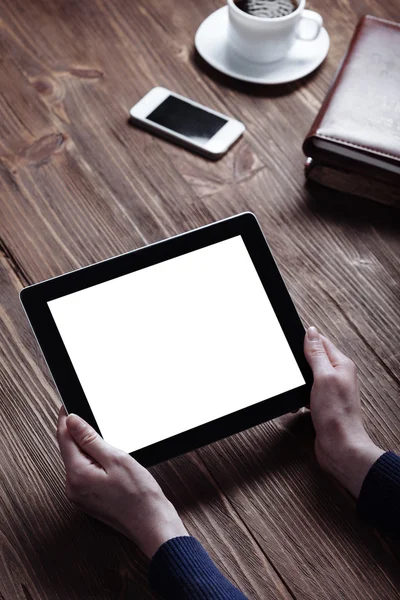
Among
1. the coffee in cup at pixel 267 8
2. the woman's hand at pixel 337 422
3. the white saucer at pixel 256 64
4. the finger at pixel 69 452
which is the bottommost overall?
the woman's hand at pixel 337 422

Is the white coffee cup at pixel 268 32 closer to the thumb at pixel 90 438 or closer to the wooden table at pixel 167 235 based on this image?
the wooden table at pixel 167 235

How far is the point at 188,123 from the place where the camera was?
1.13 m

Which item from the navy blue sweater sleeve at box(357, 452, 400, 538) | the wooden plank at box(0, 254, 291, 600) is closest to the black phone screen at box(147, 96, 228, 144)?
the wooden plank at box(0, 254, 291, 600)

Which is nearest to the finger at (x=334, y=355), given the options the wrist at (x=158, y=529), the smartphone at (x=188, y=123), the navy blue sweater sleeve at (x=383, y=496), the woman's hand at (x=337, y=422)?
the woman's hand at (x=337, y=422)

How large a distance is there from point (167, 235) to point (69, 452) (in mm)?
395

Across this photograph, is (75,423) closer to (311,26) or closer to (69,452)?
(69,452)

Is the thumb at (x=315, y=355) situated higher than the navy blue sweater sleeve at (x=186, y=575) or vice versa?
the thumb at (x=315, y=355)

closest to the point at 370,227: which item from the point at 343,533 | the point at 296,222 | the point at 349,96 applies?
the point at 296,222

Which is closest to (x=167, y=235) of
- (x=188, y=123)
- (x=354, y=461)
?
(x=188, y=123)

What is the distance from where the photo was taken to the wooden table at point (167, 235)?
30.4 inches

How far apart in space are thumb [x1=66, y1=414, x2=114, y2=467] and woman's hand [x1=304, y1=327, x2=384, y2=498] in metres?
0.26

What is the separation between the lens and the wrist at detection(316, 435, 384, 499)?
2.57 ft

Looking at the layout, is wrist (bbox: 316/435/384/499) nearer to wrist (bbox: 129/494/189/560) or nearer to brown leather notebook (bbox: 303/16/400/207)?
wrist (bbox: 129/494/189/560)

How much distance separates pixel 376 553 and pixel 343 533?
0.04 metres
